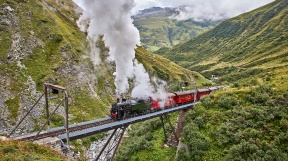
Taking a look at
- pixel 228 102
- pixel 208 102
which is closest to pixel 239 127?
pixel 228 102

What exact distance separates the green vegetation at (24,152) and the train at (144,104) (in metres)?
13.4

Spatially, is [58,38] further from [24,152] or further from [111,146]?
[24,152]

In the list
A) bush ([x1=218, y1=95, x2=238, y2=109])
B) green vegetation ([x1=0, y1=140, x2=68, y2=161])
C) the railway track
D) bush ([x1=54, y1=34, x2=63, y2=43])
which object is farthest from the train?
bush ([x1=54, y1=34, x2=63, y2=43])

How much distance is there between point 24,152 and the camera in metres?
19.7

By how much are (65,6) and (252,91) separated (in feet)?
344

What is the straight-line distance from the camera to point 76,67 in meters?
76.7

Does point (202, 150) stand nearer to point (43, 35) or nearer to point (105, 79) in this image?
point (105, 79)

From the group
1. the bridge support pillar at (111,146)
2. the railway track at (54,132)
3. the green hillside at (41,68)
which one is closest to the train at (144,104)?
the bridge support pillar at (111,146)

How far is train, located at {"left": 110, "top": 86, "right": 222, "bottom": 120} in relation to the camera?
35.5m

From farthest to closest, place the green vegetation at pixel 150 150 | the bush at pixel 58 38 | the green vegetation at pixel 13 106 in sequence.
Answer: the bush at pixel 58 38
the green vegetation at pixel 13 106
the green vegetation at pixel 150 150

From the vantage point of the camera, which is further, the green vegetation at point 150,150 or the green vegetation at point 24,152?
the green vegetation at point 150,150

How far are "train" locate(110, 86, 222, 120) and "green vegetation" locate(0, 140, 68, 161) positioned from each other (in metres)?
13.4

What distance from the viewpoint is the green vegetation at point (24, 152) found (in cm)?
1834

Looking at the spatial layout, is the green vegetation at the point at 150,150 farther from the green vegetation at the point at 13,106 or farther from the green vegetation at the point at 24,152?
the green vegetation at the point at 13,106
